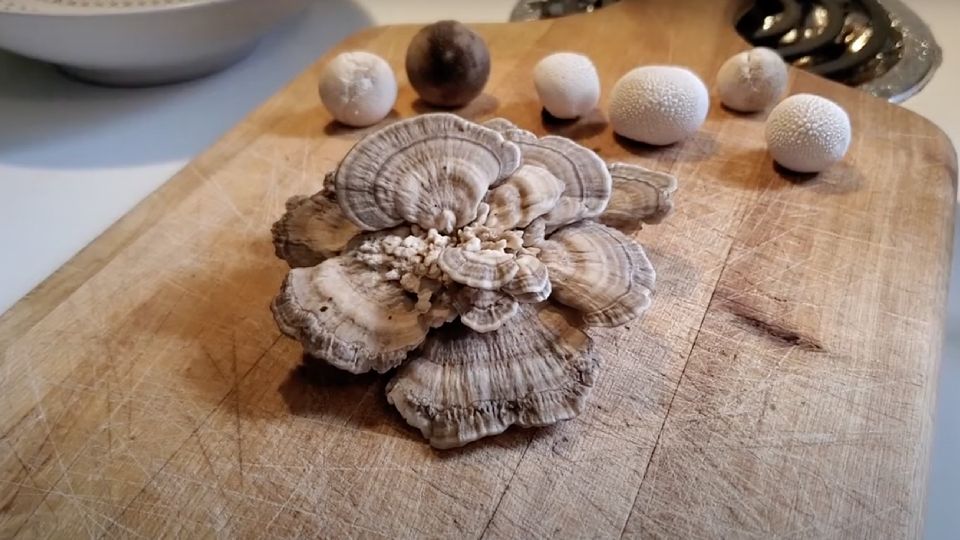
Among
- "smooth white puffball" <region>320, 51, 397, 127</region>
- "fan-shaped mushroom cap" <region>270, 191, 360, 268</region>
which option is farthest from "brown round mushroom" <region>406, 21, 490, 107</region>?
"fan-shaped mushroom cap" <region>270, 191, 360, 268</region>

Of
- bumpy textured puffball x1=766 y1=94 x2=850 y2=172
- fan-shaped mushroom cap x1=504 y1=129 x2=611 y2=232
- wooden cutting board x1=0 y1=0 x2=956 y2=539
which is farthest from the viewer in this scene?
bumpy textured puffball x1=766 y1=94 x2=850 y2=172

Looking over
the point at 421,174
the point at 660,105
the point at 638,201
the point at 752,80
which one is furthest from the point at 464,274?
the point at 752,80

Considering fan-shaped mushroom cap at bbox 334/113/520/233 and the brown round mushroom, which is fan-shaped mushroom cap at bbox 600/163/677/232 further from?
the brown round mushroom

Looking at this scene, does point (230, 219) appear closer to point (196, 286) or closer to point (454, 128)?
point (196, 286)

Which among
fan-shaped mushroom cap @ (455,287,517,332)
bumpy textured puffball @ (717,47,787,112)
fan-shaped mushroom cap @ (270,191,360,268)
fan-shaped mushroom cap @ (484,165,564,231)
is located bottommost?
bumpy textured puffball @ (717,47,787,112)

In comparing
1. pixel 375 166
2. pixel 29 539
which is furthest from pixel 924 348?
pixel 29 539

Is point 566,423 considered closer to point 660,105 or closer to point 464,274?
point 464,274
